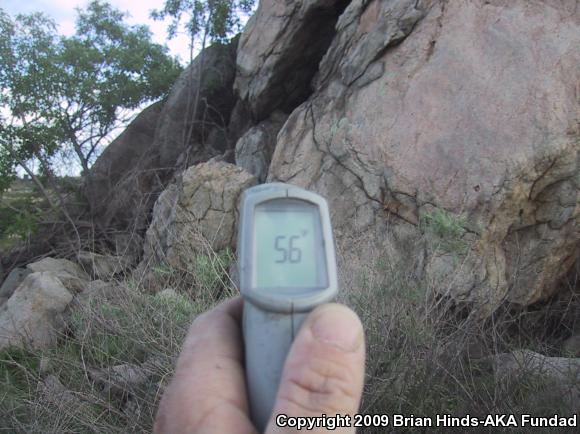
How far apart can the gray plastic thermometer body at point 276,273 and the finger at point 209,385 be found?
0.13 feet

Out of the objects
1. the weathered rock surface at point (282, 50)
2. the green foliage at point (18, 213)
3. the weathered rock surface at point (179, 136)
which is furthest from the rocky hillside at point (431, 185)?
the weathered rock surface at point (179, 136)

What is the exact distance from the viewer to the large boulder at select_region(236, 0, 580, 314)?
3.68 meters

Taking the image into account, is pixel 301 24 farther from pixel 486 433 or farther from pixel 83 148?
pixel 486 433

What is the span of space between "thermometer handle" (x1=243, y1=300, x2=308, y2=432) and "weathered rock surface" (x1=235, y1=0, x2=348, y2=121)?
16.9 ft

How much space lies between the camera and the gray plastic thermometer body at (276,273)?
121 cm

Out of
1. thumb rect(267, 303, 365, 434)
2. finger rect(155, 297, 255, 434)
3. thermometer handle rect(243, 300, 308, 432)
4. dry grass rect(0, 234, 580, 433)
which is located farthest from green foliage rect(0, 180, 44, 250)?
thumb rect(267, 303, 365, 434)

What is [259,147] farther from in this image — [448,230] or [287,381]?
[287,381]

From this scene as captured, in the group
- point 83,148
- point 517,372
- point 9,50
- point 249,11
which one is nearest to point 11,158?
point 83,148

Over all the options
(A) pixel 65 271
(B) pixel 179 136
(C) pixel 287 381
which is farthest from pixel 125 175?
(C) pixel 287 381

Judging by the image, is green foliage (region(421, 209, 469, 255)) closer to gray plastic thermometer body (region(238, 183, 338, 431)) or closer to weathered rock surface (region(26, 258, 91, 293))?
gray plastic thermometer body (region(238, 183, 338, 431))

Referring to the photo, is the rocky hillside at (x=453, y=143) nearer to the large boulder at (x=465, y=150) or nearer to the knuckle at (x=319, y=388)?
the large boulder at (x=465, y=150)

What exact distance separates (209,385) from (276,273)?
0.29 metres

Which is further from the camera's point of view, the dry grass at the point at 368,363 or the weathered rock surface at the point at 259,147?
the weathered rock surface at the point at 259,147

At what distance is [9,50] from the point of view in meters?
7.28
